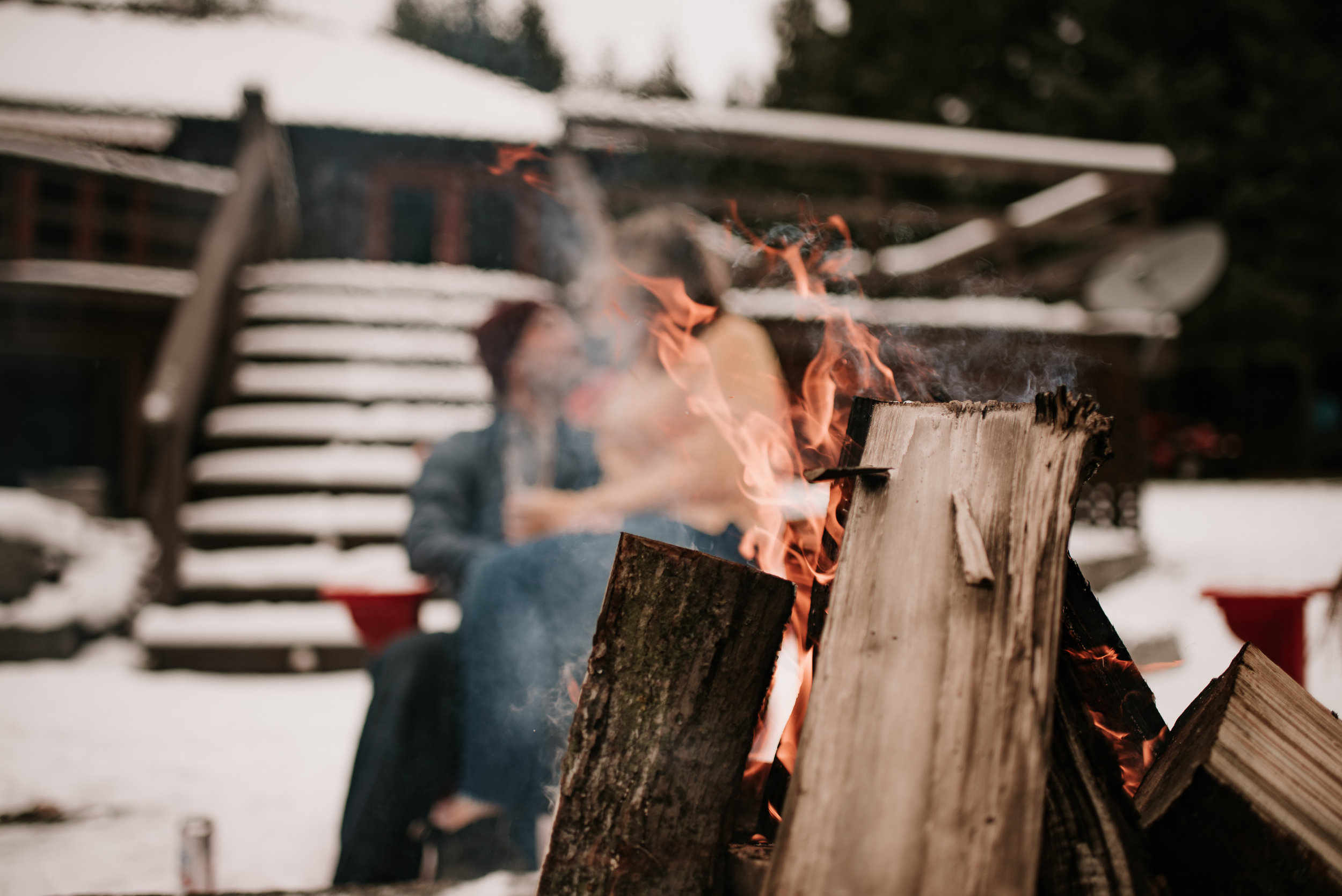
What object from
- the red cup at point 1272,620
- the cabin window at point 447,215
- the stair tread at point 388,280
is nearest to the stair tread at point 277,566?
the stair tread at point 388,280

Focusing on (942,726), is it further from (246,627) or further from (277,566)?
(277,566)

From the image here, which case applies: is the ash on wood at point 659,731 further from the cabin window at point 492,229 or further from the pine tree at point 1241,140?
the pine tree at point 1241,140

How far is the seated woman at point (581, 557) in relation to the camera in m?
2.02

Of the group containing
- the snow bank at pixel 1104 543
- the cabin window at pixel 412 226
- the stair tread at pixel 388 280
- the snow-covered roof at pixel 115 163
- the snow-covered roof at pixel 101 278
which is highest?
the cabin window at pixel 412 226

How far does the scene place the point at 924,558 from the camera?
1.12m

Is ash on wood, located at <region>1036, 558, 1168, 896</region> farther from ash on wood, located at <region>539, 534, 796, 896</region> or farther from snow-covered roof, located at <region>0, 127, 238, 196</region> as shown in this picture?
snow-covered roof, located at <region>0, 127, 238, 196</region>

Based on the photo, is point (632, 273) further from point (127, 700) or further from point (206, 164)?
point (206, 164)

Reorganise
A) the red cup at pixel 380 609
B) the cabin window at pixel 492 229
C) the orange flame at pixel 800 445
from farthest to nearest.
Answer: the cabin window at pixel 492 229
the red cup at pixel 380 609
the orange flame at pixel 800 445

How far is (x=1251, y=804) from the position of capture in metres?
1.09

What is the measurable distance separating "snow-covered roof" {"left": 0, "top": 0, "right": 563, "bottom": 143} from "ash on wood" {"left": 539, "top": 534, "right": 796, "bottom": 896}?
8.12m

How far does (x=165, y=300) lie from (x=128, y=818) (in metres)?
6.40

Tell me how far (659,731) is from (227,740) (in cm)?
305

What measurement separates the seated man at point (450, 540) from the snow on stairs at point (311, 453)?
1.02 meters

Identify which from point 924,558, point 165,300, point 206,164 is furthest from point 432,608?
point 206,164
